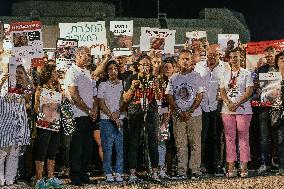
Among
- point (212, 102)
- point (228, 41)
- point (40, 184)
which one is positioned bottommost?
point (40, 184)

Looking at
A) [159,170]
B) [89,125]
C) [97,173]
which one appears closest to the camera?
[89,125]

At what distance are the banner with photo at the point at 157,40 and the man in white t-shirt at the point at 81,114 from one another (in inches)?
71.0

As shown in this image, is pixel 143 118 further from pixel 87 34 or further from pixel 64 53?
pixel 87 34

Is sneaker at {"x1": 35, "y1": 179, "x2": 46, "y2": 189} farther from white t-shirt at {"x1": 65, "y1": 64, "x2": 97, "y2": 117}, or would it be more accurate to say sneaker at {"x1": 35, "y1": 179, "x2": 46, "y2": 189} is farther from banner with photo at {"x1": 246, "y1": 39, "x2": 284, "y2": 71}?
banner with photo at {"x1": 246, "y1": 39, "x2": 284, "y2": 71}

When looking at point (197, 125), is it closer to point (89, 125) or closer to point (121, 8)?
point (89, 125)

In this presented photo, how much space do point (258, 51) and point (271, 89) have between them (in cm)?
118

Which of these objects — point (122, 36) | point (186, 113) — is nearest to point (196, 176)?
point (186, 113)

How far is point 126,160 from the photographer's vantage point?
718 centimetres

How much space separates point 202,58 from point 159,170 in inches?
82.9

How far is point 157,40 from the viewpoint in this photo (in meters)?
8.34

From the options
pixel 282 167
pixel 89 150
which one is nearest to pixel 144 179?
pixel 89 150

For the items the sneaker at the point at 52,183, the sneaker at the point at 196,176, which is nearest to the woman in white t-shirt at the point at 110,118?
the sneaker at the point at 52,183

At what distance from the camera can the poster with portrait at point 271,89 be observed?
7.52 m

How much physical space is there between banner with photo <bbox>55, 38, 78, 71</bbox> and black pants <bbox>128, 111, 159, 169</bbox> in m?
1.83
